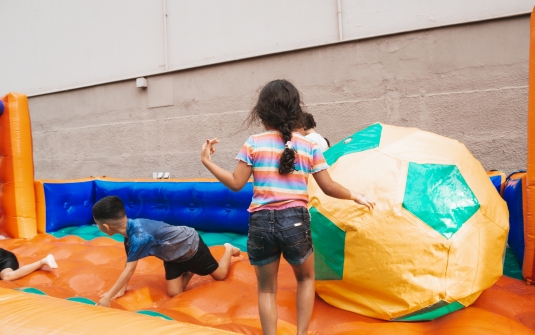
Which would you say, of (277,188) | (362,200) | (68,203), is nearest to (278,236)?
(277,188)

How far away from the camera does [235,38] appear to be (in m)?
4.84

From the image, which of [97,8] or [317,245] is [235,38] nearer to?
[97,8]

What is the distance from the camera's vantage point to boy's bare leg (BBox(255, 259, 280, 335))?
154 cm

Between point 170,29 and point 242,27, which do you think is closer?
point 242,27

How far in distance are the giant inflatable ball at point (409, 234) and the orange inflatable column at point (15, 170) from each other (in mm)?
3156

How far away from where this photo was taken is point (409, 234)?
1652 millimetres

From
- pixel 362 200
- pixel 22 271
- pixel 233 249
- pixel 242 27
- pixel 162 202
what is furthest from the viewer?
pixel 242 27

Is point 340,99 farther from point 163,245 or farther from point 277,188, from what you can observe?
point 277,188

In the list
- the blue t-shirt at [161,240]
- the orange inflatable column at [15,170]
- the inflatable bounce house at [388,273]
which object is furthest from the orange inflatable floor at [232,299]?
the orange inflatable column at [15,170]

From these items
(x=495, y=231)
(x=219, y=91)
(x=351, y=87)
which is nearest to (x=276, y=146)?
(x=495, y=231)

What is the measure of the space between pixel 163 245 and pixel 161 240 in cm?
3

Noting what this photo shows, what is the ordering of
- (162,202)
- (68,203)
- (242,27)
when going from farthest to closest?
(242,27) → (68,203) → (162,202)

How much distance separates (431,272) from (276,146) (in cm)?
80

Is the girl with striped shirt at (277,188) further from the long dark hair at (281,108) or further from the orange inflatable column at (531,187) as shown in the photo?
the orange inflatable column at (531,187)
